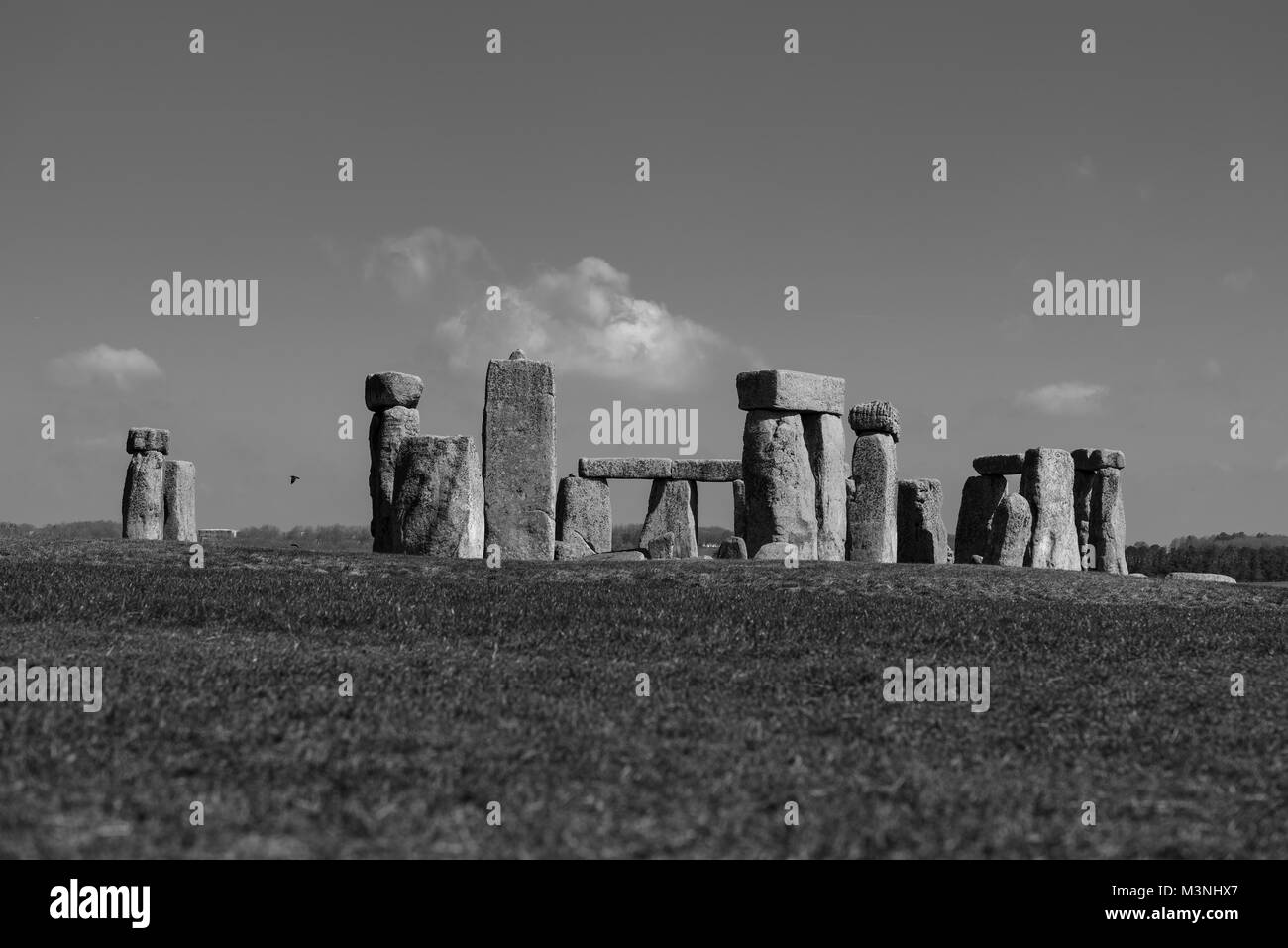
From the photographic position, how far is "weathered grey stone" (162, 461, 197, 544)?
34.3 metres

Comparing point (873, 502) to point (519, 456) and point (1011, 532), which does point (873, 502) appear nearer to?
point (1011, 532)

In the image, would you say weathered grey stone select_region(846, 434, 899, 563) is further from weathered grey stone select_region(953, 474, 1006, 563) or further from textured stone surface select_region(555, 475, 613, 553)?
textured stone surface select_region(555, 475, 613, 553)

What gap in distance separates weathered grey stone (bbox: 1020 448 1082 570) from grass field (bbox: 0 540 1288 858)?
12739mm

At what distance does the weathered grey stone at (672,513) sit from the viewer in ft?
114

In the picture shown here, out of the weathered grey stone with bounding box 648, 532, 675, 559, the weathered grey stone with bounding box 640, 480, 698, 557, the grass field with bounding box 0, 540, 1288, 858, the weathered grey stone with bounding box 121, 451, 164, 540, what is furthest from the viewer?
the weathered grey stone with bounding box 640, 480, 698, 557

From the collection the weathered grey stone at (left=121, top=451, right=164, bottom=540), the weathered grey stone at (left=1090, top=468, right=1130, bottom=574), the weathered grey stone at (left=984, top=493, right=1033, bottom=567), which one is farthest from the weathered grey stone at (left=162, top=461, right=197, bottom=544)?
the weathered grey stone at (left=1090, top=468, right=1130, bottom=574)

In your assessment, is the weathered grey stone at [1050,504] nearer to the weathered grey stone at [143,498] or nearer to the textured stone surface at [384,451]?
the textured stone surface at [384,451]

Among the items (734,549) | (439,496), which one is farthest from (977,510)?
(439,496)

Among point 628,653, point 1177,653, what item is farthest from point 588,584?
point 1177,653

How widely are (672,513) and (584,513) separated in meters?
2.57

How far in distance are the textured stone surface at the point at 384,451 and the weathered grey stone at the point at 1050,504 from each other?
1431 centimetres

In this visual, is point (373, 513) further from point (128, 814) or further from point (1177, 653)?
point (128, 814)

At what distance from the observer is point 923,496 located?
32.6m

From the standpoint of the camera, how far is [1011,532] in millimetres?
28094
